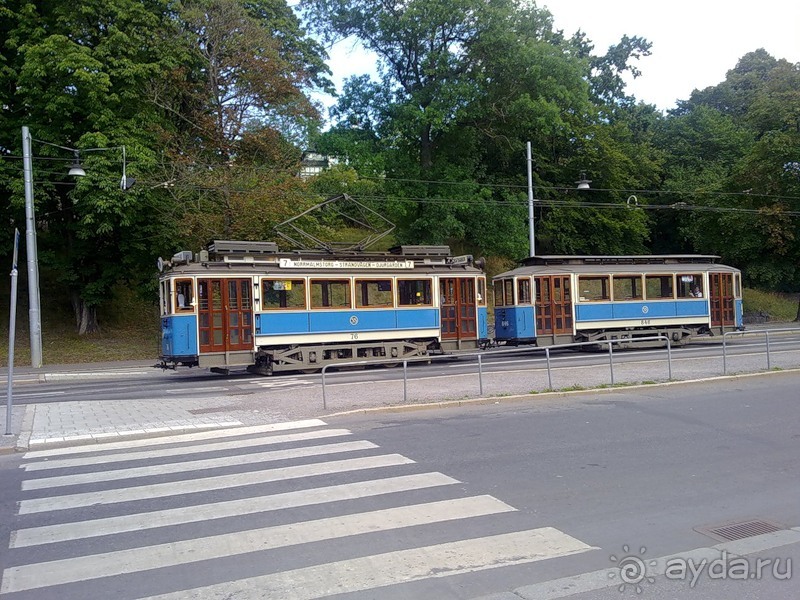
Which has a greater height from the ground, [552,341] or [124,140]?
[124,140]

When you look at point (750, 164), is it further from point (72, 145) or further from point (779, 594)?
point (779, 594)

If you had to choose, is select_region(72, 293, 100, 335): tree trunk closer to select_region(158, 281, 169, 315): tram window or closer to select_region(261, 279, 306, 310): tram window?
select_region(158, 281, 169, 315): tram window

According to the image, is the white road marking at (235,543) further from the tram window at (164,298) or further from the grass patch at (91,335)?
the grass patch at (91,335)

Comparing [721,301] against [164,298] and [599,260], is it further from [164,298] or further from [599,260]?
[164,298]

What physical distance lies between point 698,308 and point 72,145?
27002 mm

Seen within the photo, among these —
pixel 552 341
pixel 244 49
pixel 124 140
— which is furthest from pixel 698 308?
pixel 124 140

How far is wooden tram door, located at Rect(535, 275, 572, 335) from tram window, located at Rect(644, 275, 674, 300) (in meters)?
3.96

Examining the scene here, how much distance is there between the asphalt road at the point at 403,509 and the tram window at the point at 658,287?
18.1 metres

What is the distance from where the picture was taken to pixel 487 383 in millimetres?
16297

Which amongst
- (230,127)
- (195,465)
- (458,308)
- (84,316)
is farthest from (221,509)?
(84,316)

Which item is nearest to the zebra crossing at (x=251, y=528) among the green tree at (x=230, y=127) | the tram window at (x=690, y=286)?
the green tree at (x=230, y=127)

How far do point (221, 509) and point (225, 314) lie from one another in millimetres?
14335

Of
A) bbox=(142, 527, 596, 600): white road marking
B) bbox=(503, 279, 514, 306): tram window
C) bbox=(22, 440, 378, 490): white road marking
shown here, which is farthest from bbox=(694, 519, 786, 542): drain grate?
bbox=(503, 279, 514, 306): tram window

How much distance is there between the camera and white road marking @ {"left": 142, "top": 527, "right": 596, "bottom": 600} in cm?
503
